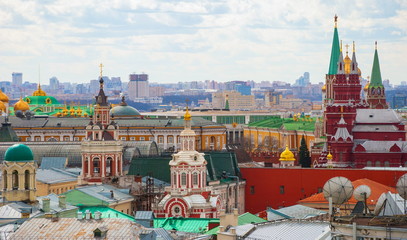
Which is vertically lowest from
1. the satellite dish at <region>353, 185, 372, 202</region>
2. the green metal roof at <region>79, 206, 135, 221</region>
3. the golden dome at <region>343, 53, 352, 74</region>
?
the green metal roof at <region>79, 206, 135, 221</region>

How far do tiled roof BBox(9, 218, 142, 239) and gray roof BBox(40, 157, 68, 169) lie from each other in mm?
45641

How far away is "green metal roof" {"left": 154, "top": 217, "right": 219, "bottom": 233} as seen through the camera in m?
56.8

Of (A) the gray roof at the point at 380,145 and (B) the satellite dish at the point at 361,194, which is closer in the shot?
(B) the satellite dish at the point at 361,194

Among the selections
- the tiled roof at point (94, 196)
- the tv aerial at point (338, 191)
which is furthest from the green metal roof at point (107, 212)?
the tv aerial at point (338, 191)

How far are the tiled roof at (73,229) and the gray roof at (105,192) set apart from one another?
22.2 m

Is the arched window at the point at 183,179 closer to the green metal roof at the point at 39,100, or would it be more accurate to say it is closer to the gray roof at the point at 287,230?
the gray roof at the point at 287,230

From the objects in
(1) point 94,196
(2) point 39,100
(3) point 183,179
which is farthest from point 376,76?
(1) point 94,196

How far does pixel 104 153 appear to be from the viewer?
3088 inches

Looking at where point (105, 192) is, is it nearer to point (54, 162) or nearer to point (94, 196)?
point (94, 196)

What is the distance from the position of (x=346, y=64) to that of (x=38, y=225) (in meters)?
72.1

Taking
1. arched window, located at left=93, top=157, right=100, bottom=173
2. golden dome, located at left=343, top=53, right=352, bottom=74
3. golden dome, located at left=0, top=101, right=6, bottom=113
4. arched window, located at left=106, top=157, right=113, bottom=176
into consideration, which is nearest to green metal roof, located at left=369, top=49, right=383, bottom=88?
golden dome, located at left=343, top=53, right=352, bottom=74

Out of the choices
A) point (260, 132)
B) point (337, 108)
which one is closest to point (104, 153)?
point (337, 108)

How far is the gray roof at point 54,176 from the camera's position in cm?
7744

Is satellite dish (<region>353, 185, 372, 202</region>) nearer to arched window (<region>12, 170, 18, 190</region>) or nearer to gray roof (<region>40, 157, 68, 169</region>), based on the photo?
arched window (<region>12, 170, 18, 190</region>)
